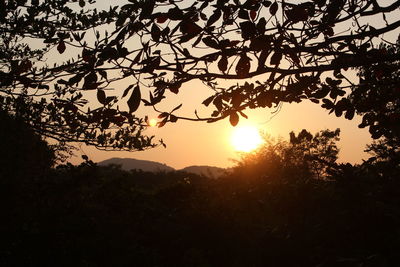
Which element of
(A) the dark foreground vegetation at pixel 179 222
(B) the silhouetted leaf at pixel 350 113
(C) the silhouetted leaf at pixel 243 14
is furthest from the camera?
(A) the dark foreground vegetation at pixel 179 222

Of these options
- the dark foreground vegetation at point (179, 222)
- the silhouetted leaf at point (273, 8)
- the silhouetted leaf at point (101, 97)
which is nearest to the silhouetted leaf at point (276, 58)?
the silhouetted leaf at point (273, 8)

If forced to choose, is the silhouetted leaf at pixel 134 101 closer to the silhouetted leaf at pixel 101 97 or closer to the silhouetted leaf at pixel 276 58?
the silhouetted leaf at pixel 101 97

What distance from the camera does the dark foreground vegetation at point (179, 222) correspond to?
5.34 m

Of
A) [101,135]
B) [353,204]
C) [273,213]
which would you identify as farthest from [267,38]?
[273,213]

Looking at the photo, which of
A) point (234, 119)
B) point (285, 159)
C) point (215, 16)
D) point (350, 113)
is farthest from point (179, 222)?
point (285, 159)

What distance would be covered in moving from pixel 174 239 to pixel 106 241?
2.51m

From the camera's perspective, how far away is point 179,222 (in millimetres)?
10664

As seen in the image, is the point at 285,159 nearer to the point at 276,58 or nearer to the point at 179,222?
the point at 179,222

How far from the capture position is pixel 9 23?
6027mm

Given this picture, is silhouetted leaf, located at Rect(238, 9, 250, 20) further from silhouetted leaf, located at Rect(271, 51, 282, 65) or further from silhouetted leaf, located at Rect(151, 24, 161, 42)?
silhouetted leaf, located at Rect(151, 24, 161, 42)

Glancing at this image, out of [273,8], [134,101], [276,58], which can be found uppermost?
[273,8]

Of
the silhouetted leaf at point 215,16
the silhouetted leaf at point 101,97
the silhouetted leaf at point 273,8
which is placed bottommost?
the silhouetted leaf at point 101,97

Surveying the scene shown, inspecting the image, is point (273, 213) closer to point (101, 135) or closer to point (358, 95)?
point (101, 135)

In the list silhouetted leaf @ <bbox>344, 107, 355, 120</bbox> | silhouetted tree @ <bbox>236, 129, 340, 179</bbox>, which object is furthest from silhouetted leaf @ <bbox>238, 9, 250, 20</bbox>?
silhouetted tree @ <bbox>236, 129, 340, 179</bbox>
